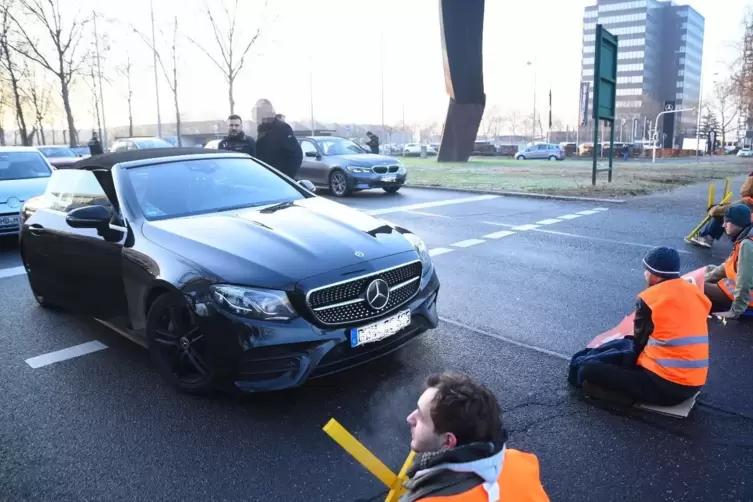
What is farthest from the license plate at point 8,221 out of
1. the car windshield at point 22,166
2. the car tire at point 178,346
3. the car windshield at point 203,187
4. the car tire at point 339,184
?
the car tire at point 339,184

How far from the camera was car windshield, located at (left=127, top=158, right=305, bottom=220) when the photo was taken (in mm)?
4723

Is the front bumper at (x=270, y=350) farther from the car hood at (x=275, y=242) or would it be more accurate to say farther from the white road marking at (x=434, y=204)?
the white road marking at (x=434, y=204)

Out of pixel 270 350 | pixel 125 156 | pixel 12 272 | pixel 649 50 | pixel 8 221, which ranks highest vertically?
pixel 649 50

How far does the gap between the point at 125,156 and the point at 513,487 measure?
15.1ft

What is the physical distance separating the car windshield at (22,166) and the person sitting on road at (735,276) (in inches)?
423

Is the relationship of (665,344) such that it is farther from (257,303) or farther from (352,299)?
(257,303)

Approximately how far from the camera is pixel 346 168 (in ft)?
51.8

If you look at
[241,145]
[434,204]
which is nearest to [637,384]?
[241,145]

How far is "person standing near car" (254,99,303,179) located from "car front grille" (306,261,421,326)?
651 centimetres

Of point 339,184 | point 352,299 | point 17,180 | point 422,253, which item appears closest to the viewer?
point 352,299

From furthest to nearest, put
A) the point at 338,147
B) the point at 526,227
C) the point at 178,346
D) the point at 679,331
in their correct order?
the point at 338,147, the point at 526,227, the point at 178,346, the point at 679,331

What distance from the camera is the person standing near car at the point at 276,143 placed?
10.1 metres

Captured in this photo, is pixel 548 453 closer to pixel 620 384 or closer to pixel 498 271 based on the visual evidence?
pixel 620 384

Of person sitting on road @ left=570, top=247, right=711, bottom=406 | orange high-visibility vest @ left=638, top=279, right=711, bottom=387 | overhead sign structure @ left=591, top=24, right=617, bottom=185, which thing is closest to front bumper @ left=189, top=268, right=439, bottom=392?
person sitting on road @ left=570, top=247, right=711, bottom=406
